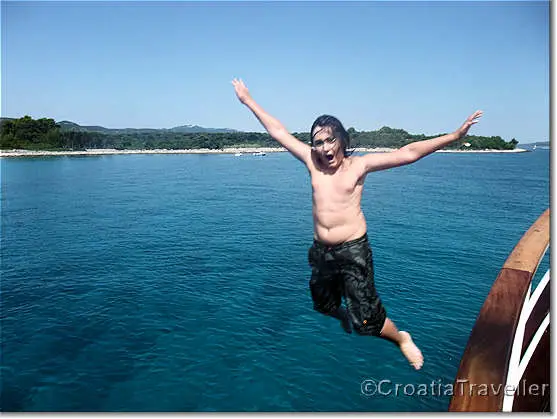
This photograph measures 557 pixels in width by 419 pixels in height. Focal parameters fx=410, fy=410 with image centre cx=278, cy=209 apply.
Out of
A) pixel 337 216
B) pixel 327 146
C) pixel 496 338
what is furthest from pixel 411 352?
pixel 327 146

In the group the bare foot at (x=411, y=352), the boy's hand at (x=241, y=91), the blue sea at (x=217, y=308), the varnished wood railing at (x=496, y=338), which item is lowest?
the blue sea at (x=217, y=308)

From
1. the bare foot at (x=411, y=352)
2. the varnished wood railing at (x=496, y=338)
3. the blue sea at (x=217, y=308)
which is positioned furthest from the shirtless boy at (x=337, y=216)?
the blue sea at (x=217, y=308)

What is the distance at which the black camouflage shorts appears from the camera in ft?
10.3

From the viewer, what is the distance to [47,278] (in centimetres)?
1507

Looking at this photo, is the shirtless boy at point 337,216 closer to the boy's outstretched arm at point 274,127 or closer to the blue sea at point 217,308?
the boy's outstretched arm at point 274,127

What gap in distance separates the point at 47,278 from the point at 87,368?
7.32m

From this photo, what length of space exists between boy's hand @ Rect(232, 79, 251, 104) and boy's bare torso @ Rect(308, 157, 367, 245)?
0.70 m

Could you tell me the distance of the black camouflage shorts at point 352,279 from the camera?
315cm

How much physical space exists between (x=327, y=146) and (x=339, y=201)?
1.45ft

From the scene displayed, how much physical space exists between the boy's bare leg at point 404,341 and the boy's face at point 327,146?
1466 mm

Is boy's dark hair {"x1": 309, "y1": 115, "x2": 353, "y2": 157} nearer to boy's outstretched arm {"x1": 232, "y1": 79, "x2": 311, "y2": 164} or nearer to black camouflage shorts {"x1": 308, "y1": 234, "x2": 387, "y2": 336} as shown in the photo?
boy's outstretched arm {"x1": 232, "y1": 79, "x2": 311, "y2": 164}

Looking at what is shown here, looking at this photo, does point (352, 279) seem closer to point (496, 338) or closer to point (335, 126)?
point (496, 338)

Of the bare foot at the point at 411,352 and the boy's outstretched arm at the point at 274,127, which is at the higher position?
the boy's outstretched arm at the point at 274,127

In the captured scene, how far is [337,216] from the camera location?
10.2 feet
